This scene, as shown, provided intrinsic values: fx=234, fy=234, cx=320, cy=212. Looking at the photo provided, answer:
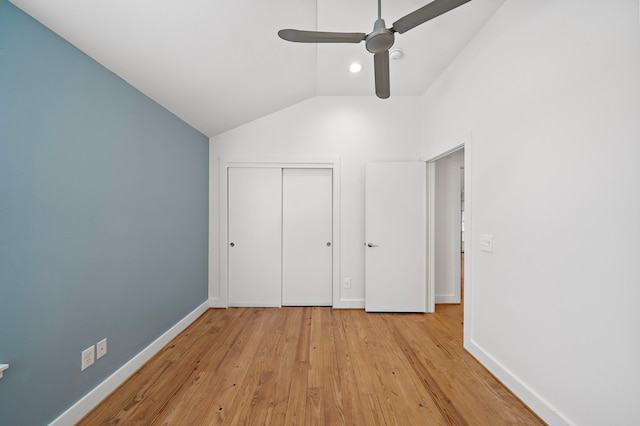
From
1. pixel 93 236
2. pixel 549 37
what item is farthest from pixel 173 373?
pixel 549 37

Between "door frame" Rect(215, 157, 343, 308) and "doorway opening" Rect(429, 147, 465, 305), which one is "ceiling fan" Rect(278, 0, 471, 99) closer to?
"door frame" Rect(215, 157, 343, 308)

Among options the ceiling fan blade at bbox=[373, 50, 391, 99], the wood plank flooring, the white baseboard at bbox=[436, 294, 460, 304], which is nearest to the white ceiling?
the ceiling fan blade at bbox=[373, 50, 391, 99]

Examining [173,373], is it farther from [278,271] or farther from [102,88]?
[102,88]

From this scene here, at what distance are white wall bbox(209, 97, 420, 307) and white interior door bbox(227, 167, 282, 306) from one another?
0.68 feet

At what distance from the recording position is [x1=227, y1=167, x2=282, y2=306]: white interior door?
310 centimetres

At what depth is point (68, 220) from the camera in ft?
4.50

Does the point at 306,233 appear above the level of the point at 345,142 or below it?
below

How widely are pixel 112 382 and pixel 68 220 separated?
117cm

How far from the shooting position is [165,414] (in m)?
1.45

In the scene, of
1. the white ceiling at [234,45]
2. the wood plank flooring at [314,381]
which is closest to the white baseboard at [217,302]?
the wood plank flooring at [314,381]

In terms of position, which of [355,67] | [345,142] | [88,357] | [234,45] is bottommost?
[88,357]

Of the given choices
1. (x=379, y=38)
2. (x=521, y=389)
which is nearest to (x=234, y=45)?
(x=379, y=38)

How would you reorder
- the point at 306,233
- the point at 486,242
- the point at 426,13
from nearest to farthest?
the point at 426,13, the point at 486,242, the point at 306,233

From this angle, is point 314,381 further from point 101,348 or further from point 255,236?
point 255,236
